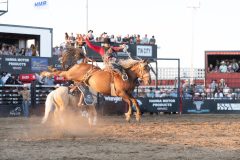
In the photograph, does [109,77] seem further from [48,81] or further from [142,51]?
[142,51]

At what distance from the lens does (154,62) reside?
27.6 metres

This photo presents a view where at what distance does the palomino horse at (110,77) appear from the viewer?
15.9 meters

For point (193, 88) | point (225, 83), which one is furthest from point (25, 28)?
point (225, 83)

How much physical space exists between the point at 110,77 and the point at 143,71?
1080 millimetres

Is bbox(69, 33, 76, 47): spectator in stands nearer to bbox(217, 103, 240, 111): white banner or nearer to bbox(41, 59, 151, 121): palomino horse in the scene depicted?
bbox(217, 103, 240, 111): white banner

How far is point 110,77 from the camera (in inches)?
631

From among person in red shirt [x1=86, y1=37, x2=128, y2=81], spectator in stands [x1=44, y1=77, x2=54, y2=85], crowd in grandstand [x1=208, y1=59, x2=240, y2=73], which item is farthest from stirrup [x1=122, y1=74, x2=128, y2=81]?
crowd in grandstand [x1=208, y1=59, x2=240, y2=73]

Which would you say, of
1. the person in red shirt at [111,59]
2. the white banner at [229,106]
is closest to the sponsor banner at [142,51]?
the white banner at [229,106]

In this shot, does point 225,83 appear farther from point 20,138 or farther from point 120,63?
point 20,138

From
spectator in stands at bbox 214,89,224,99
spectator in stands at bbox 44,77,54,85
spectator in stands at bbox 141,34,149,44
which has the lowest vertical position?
spectator in stands at bbox 214,89,224,99

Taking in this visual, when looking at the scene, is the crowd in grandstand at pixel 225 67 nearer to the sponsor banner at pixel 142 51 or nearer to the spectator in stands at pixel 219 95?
the spectator in stands at pixel 219 95

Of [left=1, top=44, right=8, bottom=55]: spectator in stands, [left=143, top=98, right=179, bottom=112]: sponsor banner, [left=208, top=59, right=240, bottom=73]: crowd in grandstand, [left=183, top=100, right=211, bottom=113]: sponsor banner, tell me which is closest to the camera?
[left=1, top=44, right=8, bottom=55]: spectator in stands

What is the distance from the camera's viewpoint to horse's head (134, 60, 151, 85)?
16.0m

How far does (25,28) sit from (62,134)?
17524mm
